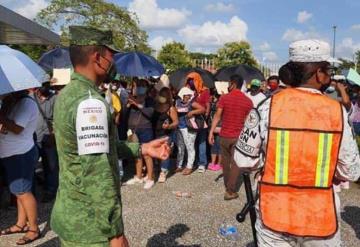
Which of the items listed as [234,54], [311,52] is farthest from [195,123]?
[234,54]

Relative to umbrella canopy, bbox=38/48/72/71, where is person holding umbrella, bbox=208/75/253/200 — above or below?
below

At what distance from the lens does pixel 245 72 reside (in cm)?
1223

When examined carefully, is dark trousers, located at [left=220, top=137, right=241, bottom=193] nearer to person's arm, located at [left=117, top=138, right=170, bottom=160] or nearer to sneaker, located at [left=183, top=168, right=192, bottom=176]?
sneaker, located at [left=183, top=168, right=192, bottom=176]

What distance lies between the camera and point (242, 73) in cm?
1223

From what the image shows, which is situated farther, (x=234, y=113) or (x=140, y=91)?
(x=140, y=91)

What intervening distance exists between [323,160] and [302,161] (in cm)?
11

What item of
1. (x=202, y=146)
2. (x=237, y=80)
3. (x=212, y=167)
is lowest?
(x=212, y=167)

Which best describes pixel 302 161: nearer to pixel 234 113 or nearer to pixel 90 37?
pixel 90 37

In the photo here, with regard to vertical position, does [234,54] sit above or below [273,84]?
above

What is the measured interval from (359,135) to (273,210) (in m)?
5.80

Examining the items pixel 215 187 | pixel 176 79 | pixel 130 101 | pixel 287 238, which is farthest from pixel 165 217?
pixel 176 79

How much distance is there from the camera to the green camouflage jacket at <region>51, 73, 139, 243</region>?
2129 mm

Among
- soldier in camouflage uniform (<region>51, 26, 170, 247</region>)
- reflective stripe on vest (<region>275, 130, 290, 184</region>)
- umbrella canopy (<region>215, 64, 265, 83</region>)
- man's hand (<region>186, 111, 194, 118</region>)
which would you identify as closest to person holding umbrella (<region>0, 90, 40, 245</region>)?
soldier in camouflage uniform (<region>51, 26, 170, 247</region>)

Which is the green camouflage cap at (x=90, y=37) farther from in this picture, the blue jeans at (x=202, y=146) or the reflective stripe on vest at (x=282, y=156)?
the blue jeans at (x=202, y=146)
